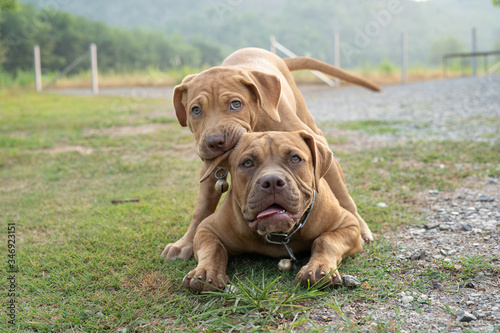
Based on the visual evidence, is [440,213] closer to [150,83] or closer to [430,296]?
[430,296]

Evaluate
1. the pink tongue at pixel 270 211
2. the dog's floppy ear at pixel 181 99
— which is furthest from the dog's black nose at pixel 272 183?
the dog's floppy ear at pixel 181 99

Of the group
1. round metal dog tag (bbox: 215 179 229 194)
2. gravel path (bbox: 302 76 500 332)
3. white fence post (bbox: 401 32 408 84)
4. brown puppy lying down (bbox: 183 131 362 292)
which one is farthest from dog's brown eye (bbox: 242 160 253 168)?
white fence post (bbox: 401 32 408 84)

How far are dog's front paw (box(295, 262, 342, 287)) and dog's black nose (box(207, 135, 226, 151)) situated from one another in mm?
1057

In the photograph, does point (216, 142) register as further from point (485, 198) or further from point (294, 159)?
point (485, 198)

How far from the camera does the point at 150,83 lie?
2294cm

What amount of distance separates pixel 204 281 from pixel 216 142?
3.22 feet

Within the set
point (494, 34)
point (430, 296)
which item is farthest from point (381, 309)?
point (494, 34)

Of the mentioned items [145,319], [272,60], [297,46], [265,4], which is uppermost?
[265,4]

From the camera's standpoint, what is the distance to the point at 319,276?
9.89 feet

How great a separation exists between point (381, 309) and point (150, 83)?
2140cm

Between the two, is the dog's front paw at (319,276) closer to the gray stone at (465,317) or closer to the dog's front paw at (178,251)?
the gray stone at (465,317)

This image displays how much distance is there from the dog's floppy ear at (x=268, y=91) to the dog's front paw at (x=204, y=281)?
1.49 metres

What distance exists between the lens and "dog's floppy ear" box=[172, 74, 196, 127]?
4145 millimetres

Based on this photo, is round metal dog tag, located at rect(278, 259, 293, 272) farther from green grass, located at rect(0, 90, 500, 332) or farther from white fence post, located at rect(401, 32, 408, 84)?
white fence post, located at rect(401, 32, 408, 84)
